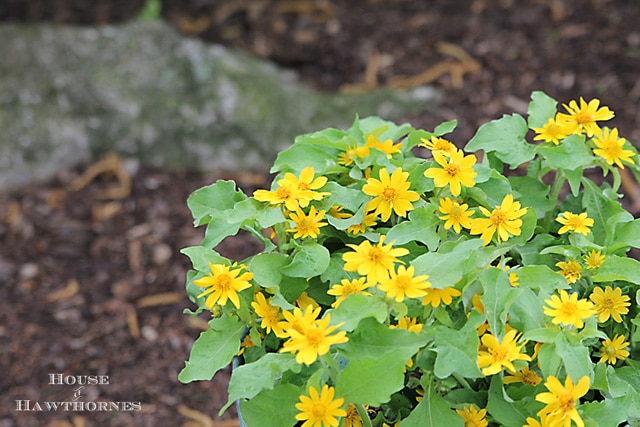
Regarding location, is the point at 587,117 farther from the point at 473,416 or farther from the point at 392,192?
the point at 473,416

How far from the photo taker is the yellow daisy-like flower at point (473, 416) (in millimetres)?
1279

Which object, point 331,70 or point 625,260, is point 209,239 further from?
point 331,70

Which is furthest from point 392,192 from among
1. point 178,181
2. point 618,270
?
point 178,181

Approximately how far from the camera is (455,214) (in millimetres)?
1407

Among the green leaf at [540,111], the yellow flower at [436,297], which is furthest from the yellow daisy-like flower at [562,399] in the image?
the green leaf at [540,111]

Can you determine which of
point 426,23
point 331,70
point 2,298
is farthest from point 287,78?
point 2,298

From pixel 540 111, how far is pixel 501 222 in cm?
35

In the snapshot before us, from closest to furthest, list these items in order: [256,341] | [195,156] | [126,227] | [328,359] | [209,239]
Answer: [328,359] → [256,341] → [209,239] → [126,227] → [195,156]

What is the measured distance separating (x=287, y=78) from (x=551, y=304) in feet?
8.89

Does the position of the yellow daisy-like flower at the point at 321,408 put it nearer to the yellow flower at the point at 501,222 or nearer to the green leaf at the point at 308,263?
the green leaf at the point at 308,263

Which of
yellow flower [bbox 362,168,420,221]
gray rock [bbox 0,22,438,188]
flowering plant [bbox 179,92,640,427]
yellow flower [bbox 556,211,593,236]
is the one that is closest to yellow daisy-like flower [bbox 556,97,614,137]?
flowering plant [bbox 179,92,640,427]

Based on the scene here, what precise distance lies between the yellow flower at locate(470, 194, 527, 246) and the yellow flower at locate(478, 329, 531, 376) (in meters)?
0.22

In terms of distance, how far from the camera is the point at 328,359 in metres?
1.20

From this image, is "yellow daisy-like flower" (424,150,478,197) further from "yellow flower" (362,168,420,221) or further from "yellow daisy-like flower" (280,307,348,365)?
"yellow daisy-like flower" (280,307,348,365)
